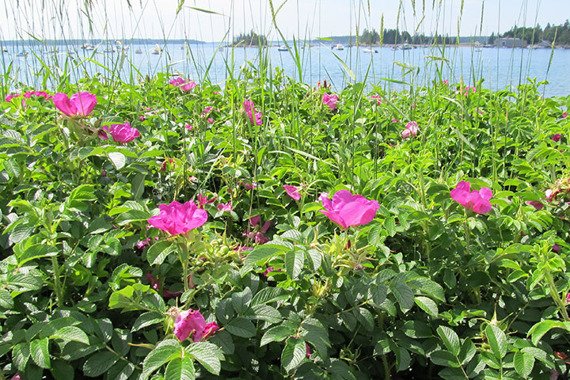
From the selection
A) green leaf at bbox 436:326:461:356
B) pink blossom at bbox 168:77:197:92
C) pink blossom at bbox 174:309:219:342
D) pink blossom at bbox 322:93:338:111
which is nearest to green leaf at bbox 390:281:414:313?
green leaf at bbox 436:326:461:356

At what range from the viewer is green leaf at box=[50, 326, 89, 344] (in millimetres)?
977

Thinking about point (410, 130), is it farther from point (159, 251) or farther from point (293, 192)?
point (159, 251)

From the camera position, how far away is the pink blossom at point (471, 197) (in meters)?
1.20

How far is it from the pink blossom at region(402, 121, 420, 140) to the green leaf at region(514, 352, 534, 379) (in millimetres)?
1115

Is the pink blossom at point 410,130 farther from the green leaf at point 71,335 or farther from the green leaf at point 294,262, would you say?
the green leaf at point 71,335

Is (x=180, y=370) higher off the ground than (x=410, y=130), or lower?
lower

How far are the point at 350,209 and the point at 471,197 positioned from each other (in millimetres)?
296

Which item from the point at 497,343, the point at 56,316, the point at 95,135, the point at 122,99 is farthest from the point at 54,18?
the point at 497,343

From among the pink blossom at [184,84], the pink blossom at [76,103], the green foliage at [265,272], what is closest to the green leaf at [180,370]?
the green foliage at [265,272]

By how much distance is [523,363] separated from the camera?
1.05m

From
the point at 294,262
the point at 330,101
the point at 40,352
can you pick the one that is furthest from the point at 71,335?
the point at 330,101

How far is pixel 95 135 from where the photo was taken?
55.6 inches

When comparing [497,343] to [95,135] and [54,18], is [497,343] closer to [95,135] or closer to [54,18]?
[95,135]

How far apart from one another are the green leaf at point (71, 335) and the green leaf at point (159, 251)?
162 millimetres
